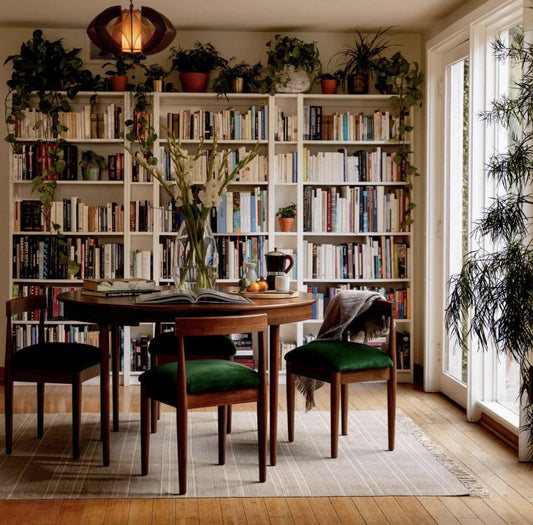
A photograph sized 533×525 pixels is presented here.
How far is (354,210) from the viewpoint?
6336mm

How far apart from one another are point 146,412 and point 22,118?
3.04 metres

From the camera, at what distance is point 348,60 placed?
6.46 meters

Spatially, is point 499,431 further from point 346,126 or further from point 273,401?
point 346,126

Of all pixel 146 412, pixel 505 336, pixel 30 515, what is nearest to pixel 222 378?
pixel 146 412

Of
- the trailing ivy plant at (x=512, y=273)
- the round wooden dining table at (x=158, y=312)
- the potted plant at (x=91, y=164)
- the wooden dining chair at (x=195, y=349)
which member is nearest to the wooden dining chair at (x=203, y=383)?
the round wooden dining table at (x=158, y=312)

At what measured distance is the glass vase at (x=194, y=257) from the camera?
4.29 meters

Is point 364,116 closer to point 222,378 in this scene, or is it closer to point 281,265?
point 281,265

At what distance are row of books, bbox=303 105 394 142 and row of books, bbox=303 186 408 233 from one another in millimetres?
385

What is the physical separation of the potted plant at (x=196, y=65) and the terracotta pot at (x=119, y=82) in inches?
14.8

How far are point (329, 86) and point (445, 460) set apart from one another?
10.3 feet

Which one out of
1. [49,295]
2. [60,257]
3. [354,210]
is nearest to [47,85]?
[60,257]

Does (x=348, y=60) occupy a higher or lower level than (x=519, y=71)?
higher

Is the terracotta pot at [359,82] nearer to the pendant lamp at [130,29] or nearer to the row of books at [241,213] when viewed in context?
the row of books at [241,213]

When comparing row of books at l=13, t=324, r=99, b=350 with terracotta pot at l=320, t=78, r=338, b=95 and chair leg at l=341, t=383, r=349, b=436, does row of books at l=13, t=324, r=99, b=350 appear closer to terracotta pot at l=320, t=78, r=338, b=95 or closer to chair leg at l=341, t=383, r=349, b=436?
chair leg at l=341, t=383, r=349, b=436
